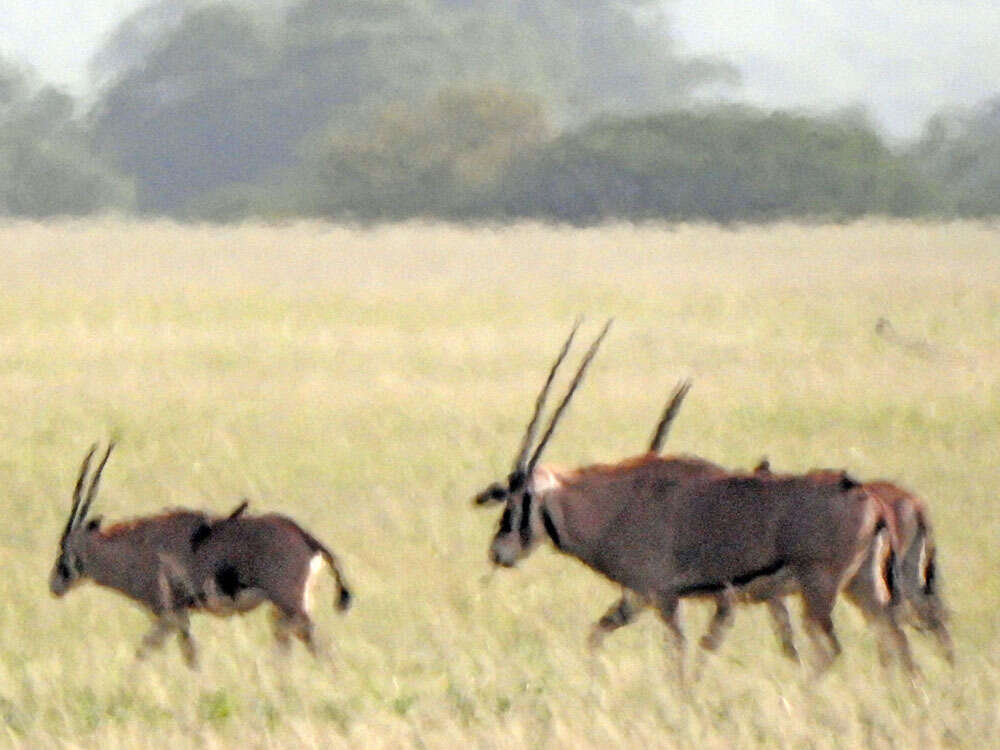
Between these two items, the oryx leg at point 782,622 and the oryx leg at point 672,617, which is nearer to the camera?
the oryx leg at point 672,617

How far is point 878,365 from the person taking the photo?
41.8 ft

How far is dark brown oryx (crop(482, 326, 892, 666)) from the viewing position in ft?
16.9

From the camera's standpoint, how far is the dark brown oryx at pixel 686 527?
514cm

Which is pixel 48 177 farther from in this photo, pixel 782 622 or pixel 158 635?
pixel 782 622

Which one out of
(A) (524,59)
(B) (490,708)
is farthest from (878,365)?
(A) (524,59)

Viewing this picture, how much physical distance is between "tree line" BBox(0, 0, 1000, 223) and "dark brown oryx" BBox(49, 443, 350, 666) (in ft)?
64.6

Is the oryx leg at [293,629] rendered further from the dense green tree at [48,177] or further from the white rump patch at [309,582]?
the dense green tree at [48,177]

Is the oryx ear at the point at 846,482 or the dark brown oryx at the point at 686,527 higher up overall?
the oryx ear at the point at 846,482

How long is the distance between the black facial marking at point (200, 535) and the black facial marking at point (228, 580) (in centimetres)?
11

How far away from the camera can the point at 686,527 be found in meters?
5.38

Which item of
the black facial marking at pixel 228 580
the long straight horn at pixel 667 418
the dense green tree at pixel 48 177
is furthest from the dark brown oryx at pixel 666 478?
the dense green tree at pixel 48 177

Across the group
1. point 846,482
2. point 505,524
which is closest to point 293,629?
point 505,524

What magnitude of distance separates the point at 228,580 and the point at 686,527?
127cm

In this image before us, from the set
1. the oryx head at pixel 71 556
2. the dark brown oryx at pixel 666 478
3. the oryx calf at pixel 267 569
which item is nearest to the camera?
the dark brown oryx at pixel 666 478
